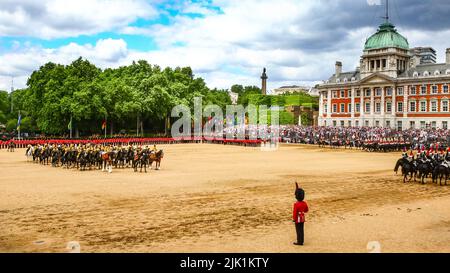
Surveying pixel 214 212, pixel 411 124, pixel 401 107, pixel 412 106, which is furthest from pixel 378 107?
pixel 214 212

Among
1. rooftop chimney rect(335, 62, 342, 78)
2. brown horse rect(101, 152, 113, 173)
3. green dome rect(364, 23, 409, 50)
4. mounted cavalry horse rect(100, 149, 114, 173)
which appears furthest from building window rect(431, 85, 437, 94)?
brown horse rect(101, 152, 113, 173)

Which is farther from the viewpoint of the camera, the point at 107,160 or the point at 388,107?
the point at 388,107

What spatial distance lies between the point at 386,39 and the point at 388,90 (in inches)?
483

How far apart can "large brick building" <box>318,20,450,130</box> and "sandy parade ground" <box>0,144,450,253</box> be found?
69547 millimetres

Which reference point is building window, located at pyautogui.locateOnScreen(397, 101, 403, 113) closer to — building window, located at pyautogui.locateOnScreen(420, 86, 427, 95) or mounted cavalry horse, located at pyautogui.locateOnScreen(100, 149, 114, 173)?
building window, located at pyautogui.locateOnScreen(420, 86, 427, 95)

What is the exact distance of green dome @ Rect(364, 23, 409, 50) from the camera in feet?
332

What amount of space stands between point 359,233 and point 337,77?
10122cm

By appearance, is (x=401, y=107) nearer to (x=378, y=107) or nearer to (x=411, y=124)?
(x=411, y=124)

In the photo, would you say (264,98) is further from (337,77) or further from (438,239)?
(438,239)

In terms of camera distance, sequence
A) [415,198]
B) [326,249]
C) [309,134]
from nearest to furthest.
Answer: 1. [326,249]
2. [415,198]
3. [309,134]

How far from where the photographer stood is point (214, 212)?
58.0ft

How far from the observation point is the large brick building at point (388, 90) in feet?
299

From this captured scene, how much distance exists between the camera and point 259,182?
26.6 meters
